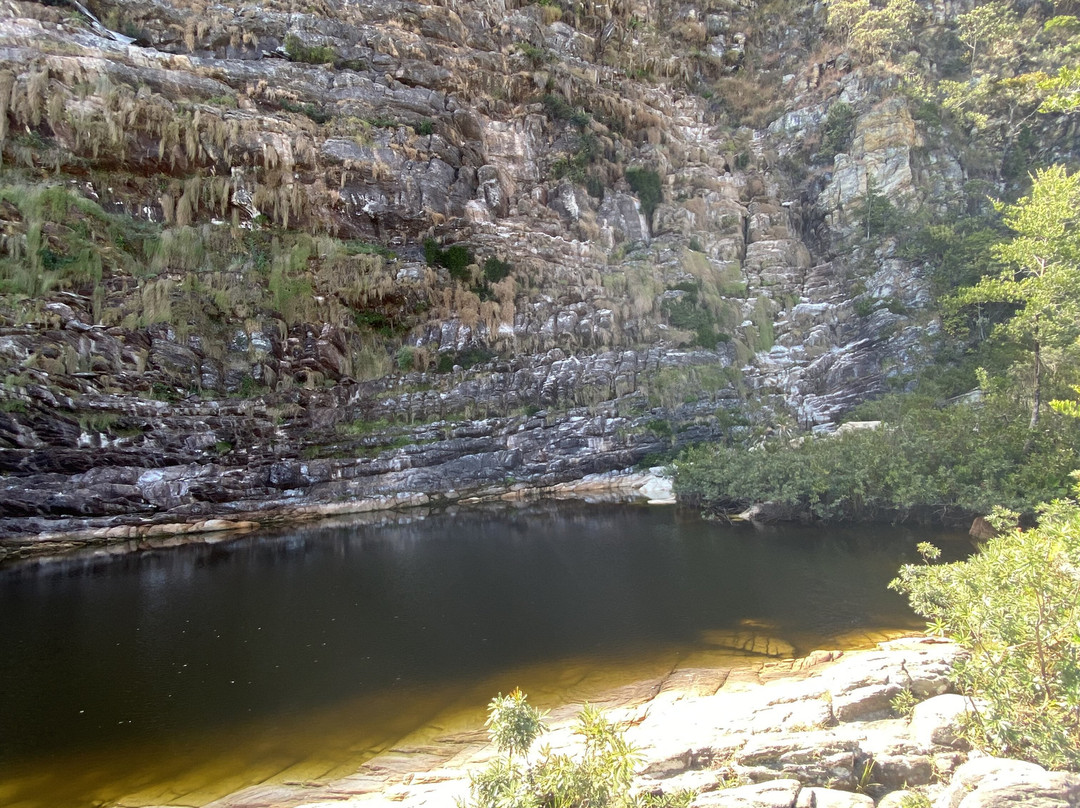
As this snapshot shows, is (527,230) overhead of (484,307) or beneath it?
overhead

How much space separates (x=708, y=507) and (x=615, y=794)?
18.2 m

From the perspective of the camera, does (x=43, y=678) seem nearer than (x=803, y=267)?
Yes

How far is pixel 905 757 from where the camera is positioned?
15.9 feet

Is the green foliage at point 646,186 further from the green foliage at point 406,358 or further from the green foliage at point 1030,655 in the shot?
the green foliage at point 1030,655

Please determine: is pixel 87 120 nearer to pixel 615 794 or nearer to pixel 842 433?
pixel 615 794

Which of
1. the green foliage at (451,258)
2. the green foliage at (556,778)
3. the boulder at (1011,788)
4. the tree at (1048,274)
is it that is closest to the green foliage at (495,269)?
the green foliage at (451,258)

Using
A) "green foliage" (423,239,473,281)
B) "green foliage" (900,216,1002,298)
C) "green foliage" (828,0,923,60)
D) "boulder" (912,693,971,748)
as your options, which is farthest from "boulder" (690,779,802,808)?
"green foliage" (828,0,923,60)

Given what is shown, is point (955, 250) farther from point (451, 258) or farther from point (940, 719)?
point (940, 719)

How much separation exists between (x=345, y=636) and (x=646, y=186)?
1277 inches

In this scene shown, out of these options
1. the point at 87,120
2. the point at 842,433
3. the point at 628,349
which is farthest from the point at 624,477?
the point at 87,120

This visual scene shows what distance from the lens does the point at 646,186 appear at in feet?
116

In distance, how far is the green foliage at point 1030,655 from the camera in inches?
176

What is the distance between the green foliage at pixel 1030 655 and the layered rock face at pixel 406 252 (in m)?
24.1

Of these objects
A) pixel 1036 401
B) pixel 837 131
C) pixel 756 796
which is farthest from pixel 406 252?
pixel 756 796
